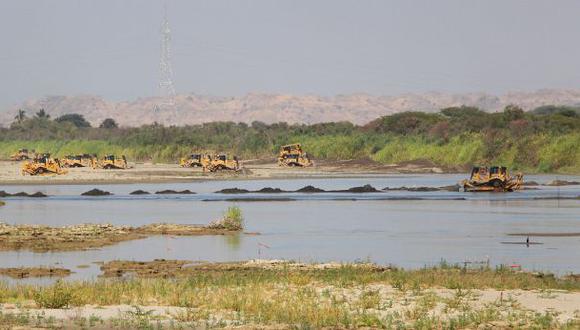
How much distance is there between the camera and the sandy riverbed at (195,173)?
81.9m

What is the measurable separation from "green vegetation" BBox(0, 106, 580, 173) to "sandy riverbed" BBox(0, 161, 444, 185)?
294cm

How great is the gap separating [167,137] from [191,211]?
89622 mm

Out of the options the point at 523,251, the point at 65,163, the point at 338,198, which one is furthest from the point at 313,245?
the point at 65,163

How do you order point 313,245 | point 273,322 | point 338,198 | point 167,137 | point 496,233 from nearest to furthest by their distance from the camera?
point 273,322, point 313,245, point 496,233, point 338,198, point 167,137

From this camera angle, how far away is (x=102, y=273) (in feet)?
83.6

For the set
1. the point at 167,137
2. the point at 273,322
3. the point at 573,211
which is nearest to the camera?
the point at 273,322

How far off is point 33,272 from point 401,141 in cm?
9412

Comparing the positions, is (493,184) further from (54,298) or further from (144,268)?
(54,298)

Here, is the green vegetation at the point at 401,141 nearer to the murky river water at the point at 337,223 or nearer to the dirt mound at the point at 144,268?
the murky river water at the point at 337,223

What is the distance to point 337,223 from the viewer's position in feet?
140

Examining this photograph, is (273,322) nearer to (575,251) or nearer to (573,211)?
(575,251)

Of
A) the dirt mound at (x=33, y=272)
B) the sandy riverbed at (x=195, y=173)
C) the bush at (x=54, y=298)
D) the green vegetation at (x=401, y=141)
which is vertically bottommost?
the dirt mound at (x=33, y=272)

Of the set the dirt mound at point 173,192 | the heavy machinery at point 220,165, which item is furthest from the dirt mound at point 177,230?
the heavy machinery at point 220,165

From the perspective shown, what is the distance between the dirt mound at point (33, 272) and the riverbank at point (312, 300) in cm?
219
